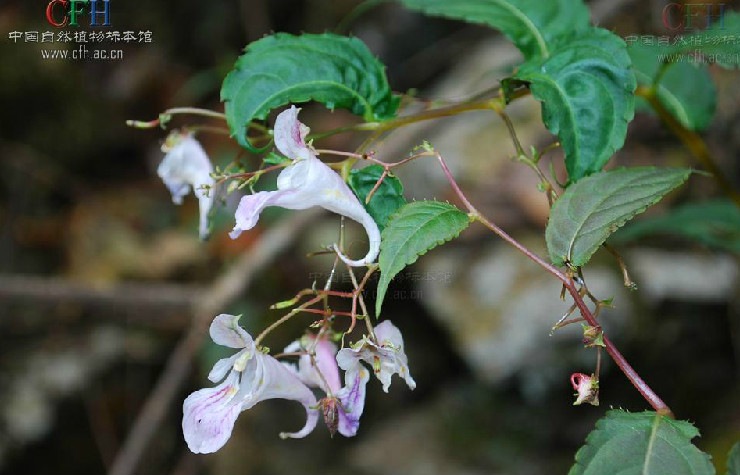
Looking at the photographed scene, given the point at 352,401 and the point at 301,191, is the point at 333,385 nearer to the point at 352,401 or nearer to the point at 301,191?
the point at 352,401

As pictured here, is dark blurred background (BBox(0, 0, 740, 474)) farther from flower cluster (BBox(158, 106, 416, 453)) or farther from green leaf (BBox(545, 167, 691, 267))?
flower cluster (BBox(158, 106, 416, 453))

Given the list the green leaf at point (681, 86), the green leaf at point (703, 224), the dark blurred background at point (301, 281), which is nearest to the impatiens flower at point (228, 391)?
the green leaf at point (681, 86)

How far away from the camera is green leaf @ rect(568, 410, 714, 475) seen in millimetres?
598

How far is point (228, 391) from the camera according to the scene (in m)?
0.70

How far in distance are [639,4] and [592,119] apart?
2.32 metres

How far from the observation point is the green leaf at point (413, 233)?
61 centimetres

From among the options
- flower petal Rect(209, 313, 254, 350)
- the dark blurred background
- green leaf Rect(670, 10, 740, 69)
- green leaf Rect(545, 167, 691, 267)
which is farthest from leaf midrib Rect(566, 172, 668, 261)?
the dark blurred background

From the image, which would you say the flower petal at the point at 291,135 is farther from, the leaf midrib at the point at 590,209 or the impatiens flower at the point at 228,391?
the leaf midrib at the point at 590,209

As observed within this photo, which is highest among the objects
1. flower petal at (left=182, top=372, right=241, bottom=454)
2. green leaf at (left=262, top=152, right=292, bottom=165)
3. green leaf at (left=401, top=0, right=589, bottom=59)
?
green leaf at (left=401, top=0, right=589, bottom=59)

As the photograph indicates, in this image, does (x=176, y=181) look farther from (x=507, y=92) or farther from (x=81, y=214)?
(x=81, y=214)

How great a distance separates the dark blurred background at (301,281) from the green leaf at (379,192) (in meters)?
0.75

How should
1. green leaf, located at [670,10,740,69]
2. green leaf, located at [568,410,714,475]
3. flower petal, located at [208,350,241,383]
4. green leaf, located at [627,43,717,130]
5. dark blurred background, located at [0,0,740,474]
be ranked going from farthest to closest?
dark blurred background, located at [0,0,740,474], green leaf, located at [627,43,717,130], green leaf, located at [670,10,740,69], flower petal, located at [208,350,241,383], green leaf, located at [568,410,714,475]

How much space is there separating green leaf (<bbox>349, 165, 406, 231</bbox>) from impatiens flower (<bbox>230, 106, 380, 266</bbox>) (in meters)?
0.03

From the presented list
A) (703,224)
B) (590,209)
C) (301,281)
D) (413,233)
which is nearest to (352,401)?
(413,233)
